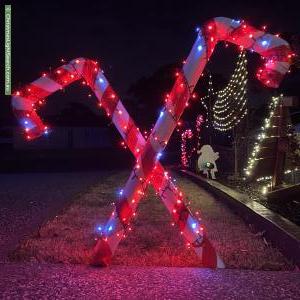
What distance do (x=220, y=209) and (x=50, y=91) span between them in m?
5.78

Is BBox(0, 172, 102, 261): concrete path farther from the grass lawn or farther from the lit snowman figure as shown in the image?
the lit snowman figure

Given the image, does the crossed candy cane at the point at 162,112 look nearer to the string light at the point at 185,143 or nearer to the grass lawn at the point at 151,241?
the grass lawn at the point at 151,241

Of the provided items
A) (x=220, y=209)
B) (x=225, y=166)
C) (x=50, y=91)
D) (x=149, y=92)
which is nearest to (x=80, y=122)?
(x=149, y=92)

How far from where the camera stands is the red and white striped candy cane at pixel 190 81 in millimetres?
6023

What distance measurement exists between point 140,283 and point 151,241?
7.60 feet

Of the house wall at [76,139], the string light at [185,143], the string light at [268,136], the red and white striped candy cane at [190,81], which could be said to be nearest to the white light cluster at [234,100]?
the string light at [268,136]

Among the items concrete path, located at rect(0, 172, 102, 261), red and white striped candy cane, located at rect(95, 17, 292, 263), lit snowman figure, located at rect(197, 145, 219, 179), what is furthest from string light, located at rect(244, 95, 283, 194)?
red and white striped candy cane, located at rect(95, 17, 292, 263)

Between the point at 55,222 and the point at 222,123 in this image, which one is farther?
the point at 222,123

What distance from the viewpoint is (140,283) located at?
5.48 m

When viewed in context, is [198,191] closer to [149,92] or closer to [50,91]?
[50,91]

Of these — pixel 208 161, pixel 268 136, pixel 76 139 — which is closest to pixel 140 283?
pixel 268 136

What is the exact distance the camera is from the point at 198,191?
49.1ft


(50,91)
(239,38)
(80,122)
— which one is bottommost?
(80,122)

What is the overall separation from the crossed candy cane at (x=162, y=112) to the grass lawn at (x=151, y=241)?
0.43 metres
